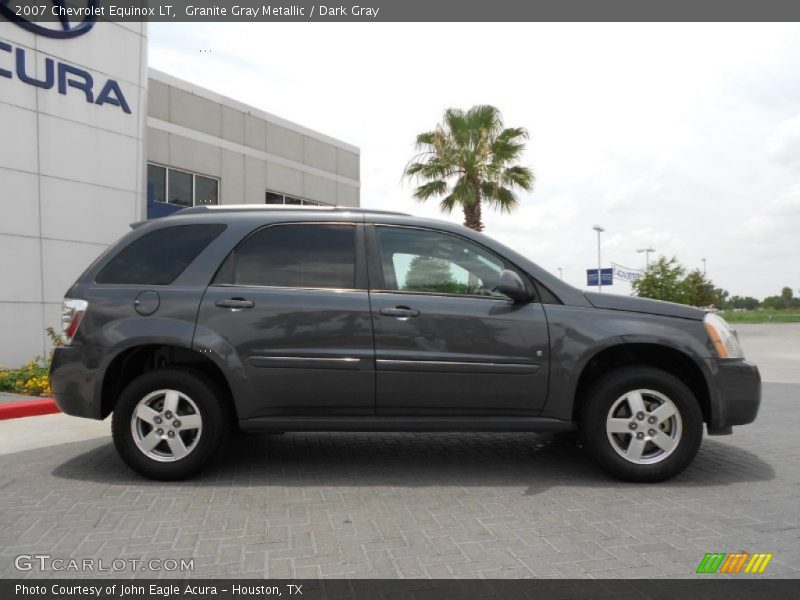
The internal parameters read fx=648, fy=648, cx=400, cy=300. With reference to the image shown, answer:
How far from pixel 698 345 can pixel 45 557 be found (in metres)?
4.04

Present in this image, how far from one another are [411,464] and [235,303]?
1.80m

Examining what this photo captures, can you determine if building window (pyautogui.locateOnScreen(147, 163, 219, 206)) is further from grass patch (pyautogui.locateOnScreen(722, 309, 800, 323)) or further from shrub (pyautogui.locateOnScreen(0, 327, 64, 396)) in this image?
grass patch (pyautogui.locateOnScreen(722, 309, 800, 323))

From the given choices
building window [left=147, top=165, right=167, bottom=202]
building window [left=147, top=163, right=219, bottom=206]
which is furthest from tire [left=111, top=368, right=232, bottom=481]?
building window [left=147, top=165, right=167, bottom=202]

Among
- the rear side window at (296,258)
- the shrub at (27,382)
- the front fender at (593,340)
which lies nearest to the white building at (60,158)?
the shrub at (27,382)

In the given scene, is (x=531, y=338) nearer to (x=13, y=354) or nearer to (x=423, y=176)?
(x=13, y=354)

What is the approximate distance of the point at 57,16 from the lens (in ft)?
37.1

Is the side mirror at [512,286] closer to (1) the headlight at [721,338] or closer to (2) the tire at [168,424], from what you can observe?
(1) the headlight at [721,338]

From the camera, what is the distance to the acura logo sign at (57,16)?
10727 mm

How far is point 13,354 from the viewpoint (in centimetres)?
1082

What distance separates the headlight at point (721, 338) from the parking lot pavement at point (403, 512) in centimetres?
89

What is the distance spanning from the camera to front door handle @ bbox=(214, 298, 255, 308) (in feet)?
14.3

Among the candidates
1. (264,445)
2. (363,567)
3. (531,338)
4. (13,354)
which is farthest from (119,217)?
(363,567)

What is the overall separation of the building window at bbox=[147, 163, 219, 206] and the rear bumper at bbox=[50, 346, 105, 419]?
12448 millimetres

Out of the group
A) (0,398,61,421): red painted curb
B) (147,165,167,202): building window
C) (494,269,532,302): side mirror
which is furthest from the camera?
(147,165,167,202): building window
